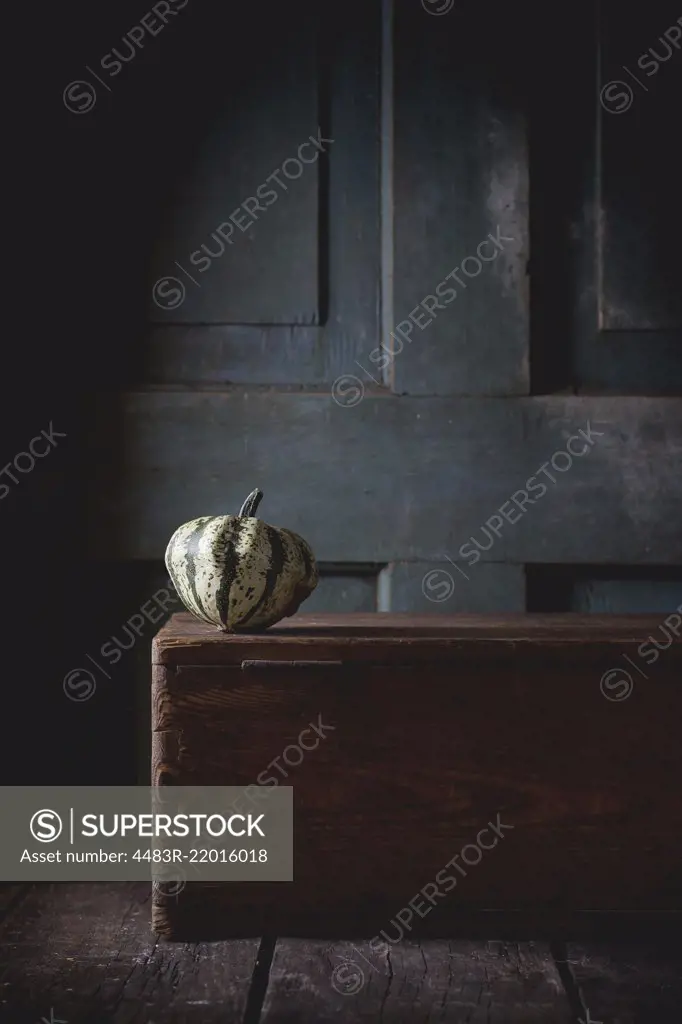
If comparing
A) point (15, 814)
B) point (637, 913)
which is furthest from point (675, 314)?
point (15, 814)

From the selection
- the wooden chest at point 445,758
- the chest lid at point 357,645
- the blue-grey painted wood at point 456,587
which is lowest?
the wooden chest at point 445,758

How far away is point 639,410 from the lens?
7.45 feet

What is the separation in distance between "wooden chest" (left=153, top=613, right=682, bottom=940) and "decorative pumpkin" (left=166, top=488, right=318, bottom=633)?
0.07 m

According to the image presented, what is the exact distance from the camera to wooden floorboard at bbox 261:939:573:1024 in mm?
1509

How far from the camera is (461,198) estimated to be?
2.27 metres

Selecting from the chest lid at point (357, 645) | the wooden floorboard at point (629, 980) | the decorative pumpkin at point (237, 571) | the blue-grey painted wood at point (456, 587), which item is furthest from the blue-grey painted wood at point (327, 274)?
the wooden floorboard at point (629, 980)

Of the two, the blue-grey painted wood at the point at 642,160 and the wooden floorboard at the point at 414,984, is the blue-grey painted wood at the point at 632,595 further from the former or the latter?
the wooden floorboard at the point at 414,984

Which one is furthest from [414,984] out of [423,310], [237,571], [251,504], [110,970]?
[423,310]

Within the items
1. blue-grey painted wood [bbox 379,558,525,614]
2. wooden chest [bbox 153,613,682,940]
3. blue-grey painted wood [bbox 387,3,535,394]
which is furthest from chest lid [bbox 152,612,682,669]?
blue-grey painted wood [bbox 387,3,535,394]

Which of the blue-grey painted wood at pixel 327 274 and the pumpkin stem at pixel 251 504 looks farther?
the blue-grey painted wood at pixel 327 274

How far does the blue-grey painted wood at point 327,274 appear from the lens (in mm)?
2301

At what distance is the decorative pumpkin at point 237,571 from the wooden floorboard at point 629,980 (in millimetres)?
796

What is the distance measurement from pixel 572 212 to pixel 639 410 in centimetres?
49

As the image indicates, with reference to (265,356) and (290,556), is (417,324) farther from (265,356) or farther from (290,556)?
(290,556)
